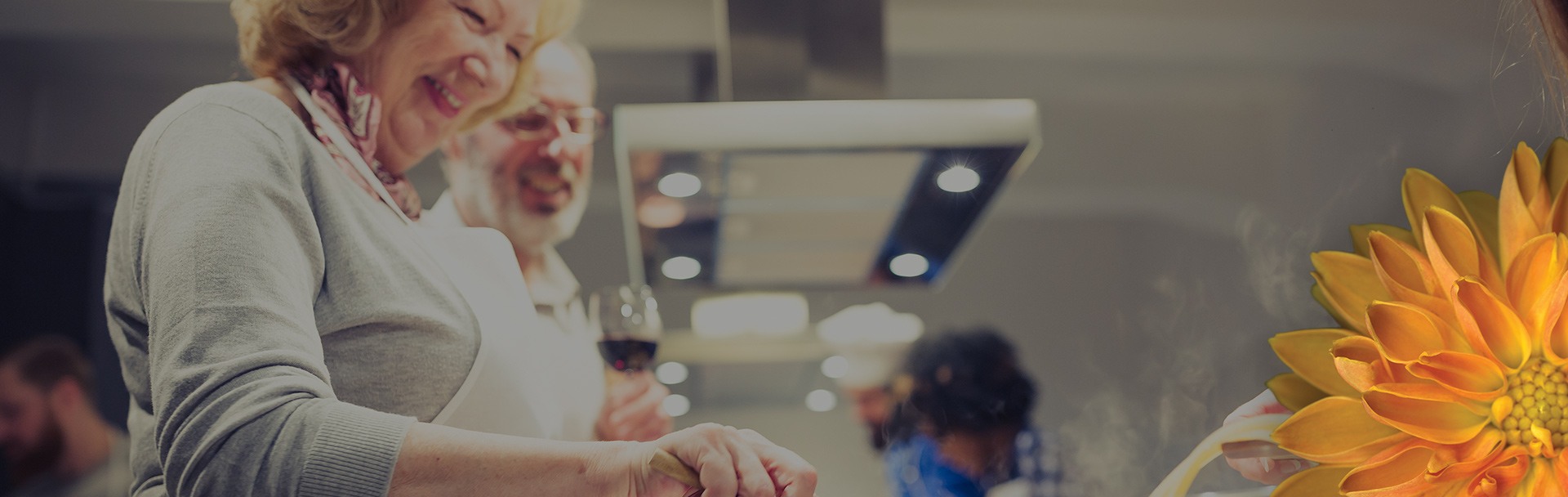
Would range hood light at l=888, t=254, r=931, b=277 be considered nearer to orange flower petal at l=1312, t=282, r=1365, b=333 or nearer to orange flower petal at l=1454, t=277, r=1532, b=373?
orange flower petal at l=1312, t=282, r=1365, b=333

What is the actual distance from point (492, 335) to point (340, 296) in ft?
0.33

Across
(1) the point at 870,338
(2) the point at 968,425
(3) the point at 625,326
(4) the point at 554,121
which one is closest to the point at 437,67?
(4) the point at 554,121

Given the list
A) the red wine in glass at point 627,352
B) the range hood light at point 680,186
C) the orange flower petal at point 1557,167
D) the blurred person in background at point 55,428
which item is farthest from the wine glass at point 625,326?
the orange flower petal at point 1557,167

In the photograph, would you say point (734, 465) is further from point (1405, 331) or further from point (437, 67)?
point (1405, 331)

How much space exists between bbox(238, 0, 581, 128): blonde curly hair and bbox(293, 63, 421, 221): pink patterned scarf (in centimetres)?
1

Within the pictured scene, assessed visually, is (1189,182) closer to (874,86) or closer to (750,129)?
(874,86)

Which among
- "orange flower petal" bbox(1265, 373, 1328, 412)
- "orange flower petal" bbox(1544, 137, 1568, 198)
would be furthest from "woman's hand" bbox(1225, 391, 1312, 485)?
"orange flower petal" bbox(1544, 137, 1568, 198)

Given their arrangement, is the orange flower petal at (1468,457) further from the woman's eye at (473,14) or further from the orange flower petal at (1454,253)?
the woman's eye at (473,14)

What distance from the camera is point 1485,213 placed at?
2.42ft

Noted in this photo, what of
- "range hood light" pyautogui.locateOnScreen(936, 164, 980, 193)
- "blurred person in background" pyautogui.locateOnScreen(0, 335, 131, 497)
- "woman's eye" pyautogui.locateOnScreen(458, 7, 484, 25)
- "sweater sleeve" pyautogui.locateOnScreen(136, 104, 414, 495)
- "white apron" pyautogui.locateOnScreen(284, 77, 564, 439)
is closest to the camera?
"sweater sleeve" pyautogui.locateOnScreen(136, 104, 414, 495)

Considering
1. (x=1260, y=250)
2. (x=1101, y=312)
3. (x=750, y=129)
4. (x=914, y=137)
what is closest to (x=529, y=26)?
(x=750, y=129)

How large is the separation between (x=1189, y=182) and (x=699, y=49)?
0.49m

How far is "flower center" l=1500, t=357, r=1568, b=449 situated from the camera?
0.67 m

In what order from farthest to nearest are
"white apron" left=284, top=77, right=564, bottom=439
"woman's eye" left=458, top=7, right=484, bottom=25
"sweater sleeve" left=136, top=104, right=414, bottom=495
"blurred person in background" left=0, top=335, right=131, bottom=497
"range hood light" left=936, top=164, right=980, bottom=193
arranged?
"range hood light" left=936, top=164, right=980, bottom=193 < "blurred person in background" left=0, top=335, right=131, bottom=497 < "woman's eye" left=458, top=7, right=484, bottom=25 < "white apron" left=284, top=77, right=564, bottom=439 < "sweater sleeve" left=136, top=104, right=414, bottom=495
